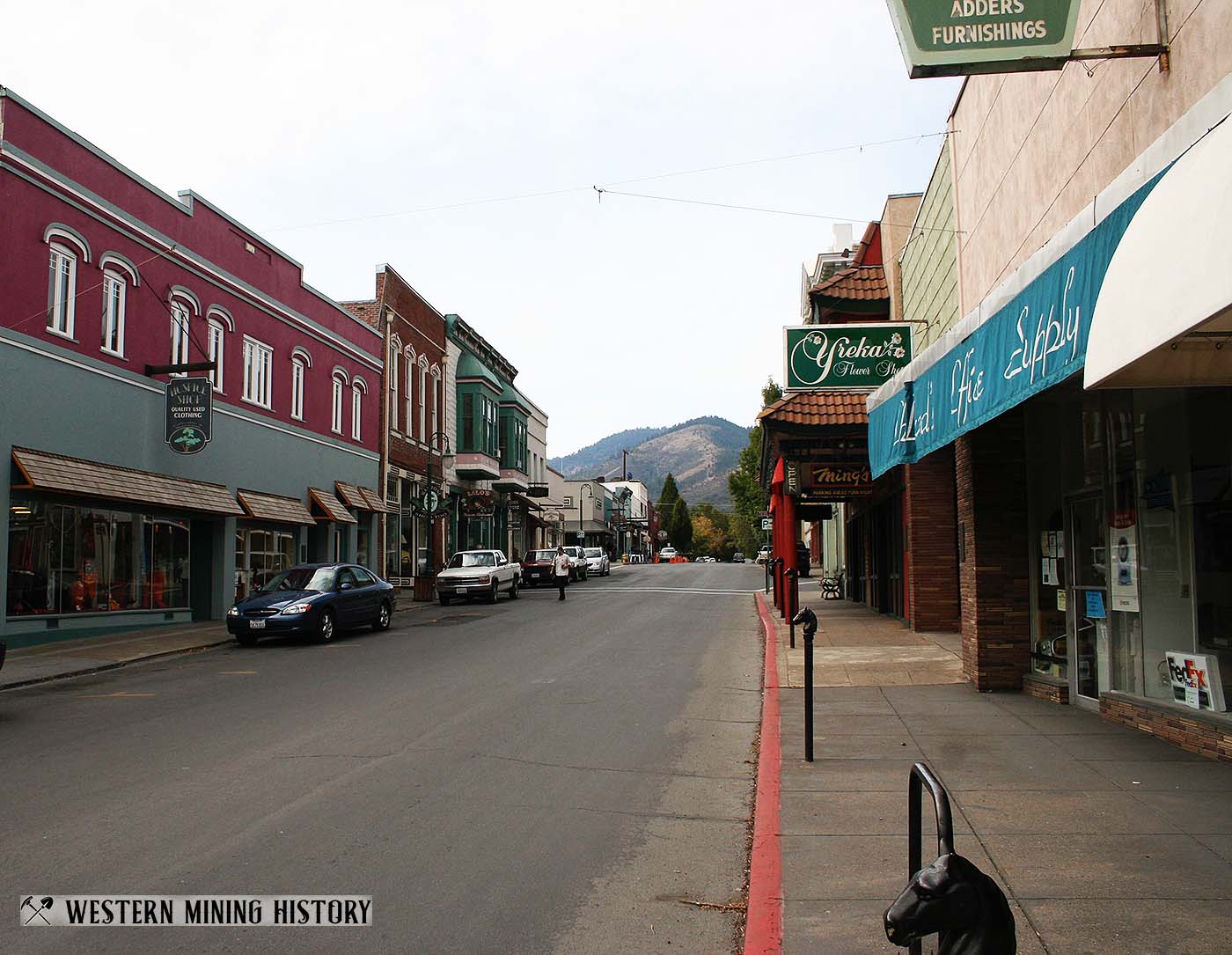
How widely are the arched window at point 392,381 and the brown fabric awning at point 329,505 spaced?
6.37m

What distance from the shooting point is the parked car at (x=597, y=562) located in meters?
51.2

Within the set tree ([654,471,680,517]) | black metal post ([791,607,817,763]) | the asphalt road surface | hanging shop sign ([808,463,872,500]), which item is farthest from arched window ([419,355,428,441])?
tree ([654,471,680,517])

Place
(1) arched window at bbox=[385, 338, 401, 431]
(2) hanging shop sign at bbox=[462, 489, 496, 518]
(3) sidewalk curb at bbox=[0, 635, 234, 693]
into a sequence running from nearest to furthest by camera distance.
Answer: (3) sidewalk curb at bbox=[0, 635, 234, 693] → (1) arched window at bbox=[385, 338, 401, 431] → (2) hanging shop sign at bbox=[462, 489, 496, 518]

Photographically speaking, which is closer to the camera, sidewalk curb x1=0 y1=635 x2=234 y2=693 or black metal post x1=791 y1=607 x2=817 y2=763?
black metal post x1=791 y1=607 x2=817 y2=763

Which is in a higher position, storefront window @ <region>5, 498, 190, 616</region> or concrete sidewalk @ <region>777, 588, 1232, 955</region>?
storefront window @ <region>5, 498, 190, 616</region>

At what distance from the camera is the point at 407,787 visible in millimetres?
7598

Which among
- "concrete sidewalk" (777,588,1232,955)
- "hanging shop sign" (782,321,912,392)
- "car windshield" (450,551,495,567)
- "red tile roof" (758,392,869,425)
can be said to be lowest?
"concrete sidewalk" (777,588,1232,955)

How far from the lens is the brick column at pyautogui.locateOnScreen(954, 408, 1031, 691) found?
36.1 ft

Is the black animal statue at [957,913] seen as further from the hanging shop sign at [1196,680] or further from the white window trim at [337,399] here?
the white window trim at [337,399]

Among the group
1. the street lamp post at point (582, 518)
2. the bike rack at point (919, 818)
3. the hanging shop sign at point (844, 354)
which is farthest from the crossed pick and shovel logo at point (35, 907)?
the street lamp post at point (582, 518)

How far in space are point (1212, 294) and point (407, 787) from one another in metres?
6.00

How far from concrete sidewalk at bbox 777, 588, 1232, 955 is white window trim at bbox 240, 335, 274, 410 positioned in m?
19.1

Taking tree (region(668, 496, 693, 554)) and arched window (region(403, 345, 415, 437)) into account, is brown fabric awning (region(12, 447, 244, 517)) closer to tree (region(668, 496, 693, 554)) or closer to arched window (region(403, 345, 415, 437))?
arched window (region(403, 345, 415, 437))

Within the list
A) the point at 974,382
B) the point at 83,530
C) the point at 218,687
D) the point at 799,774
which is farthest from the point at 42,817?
the point at 83,530
